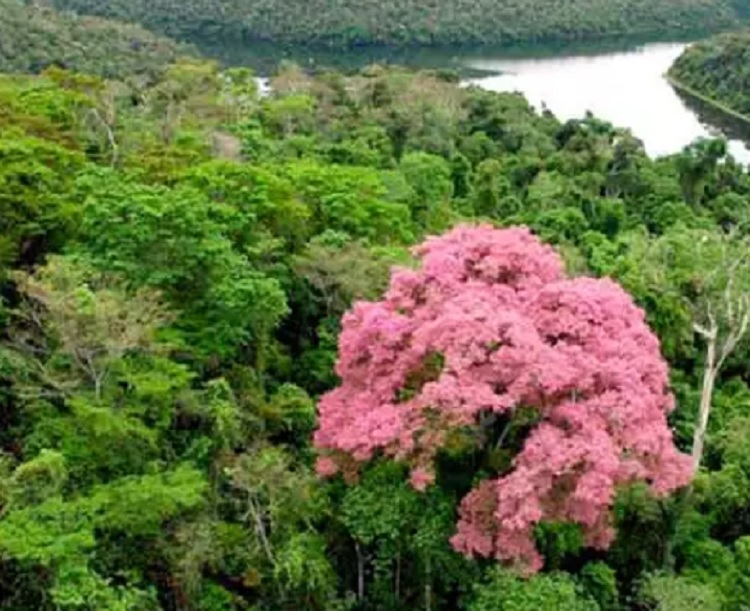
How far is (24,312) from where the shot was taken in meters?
12.3

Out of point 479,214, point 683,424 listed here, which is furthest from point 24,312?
point 479,214

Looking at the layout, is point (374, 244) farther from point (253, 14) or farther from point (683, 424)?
point (253, 14)

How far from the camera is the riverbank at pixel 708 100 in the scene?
187 feet

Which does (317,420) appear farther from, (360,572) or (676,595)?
(676,595)

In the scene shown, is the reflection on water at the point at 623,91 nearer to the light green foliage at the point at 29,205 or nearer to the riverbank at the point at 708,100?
the riverbank at the point at 708,100

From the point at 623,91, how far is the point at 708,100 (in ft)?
16.8

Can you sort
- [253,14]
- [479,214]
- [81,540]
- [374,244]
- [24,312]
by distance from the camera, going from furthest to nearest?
[253,14], [479,214], [374,244], [24,312], [81,540]

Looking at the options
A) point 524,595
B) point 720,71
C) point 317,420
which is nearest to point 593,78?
point 720,71

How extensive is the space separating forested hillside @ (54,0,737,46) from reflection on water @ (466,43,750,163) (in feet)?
12.8

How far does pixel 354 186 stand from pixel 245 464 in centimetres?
706

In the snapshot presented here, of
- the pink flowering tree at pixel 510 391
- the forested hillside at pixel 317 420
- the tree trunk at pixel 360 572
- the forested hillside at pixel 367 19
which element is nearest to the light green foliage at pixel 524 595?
the forested hillside at pixel 317 420

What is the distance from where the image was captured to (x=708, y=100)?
60812mm

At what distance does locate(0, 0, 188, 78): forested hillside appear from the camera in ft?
153

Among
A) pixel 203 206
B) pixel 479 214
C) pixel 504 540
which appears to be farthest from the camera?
pixel 479 214
